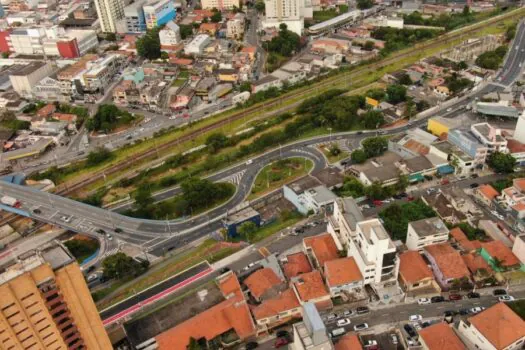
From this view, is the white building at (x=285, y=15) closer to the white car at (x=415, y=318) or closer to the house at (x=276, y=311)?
the house at (x=276, y=311)

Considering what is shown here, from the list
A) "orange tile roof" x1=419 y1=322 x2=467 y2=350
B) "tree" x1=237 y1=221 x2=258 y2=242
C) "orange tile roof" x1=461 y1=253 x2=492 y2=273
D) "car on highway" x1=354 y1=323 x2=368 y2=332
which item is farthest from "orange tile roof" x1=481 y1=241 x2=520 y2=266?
"tree" x1=237 y1=221 x2=258 y2=242

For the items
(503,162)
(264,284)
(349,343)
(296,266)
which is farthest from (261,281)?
(503,162)

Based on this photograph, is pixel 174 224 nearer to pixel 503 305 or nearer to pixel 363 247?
pixel 363 247

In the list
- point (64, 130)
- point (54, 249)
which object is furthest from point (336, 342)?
point (64, 130)

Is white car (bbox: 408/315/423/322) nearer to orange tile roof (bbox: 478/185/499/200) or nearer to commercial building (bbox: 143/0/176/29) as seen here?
orange tile roof (bbox: 478/185/499/200)

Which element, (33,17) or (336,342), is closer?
(336,342)

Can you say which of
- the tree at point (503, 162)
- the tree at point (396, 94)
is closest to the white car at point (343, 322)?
the tree at point (503, 162)
